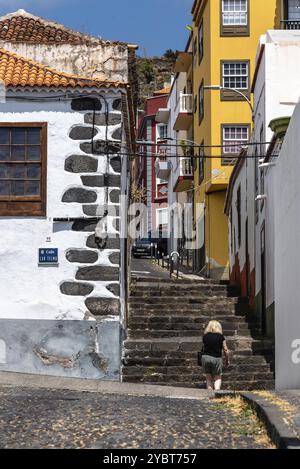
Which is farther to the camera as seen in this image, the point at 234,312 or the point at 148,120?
the point at 148,120

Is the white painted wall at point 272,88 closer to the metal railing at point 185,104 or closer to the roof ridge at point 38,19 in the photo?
the roof ridge at point 38,19

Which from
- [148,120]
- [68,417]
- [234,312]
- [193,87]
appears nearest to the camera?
[68,417]

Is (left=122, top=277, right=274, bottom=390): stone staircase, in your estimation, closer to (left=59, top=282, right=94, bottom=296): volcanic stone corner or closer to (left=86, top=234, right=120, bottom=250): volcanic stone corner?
(left=59, top=282, right=94, bottom=296): volcanic stone corner

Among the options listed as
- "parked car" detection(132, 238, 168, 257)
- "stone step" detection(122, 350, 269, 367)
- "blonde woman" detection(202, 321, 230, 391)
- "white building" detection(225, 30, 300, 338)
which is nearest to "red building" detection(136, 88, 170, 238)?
"parked car" detection(132, 238, 168, 257)

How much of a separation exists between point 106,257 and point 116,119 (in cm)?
239

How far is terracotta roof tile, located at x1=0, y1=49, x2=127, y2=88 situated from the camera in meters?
16.0

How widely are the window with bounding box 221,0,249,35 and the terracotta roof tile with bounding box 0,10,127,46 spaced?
15.5m

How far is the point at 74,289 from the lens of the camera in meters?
15.9

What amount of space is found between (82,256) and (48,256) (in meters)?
0.58

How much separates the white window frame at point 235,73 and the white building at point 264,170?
10.8m

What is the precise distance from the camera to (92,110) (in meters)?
16.2

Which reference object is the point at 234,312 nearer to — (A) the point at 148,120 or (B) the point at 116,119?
(B) the point at 116,119

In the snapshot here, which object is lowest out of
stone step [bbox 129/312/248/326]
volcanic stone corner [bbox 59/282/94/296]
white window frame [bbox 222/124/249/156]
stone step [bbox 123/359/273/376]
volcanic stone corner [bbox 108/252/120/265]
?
stone step [bbox 123/359/273/376]

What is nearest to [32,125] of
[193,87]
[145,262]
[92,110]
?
[92,110]
